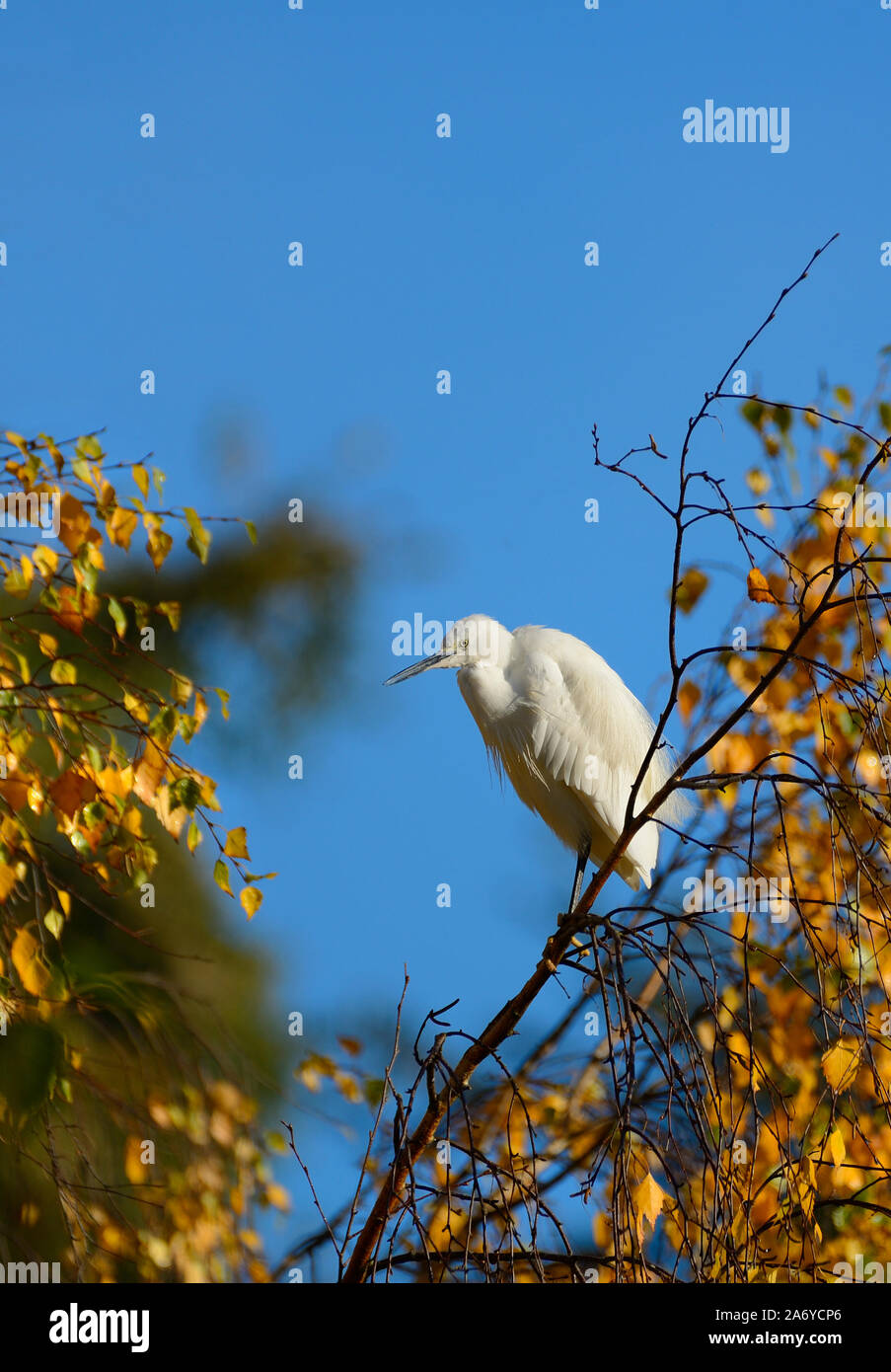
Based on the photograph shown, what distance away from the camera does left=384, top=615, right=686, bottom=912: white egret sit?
291 centimetres

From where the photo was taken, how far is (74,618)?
1.89m

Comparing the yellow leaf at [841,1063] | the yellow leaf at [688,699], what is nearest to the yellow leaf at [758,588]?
the yellow leaf at [841,1063]

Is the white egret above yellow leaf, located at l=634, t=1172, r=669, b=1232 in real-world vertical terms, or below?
above

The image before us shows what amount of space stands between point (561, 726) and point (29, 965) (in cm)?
160

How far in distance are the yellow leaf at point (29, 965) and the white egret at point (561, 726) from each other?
137cm

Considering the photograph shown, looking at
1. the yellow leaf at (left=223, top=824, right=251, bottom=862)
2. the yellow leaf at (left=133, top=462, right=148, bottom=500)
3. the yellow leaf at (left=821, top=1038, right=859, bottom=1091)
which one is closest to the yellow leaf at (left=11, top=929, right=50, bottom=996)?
the yellow leaf at (left=223, top=824, right=251, bottom=862)

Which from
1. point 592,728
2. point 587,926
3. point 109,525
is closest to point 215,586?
point 592,728

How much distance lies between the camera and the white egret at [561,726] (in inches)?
114

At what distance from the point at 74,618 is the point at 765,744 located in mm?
1837

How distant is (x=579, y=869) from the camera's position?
2836mm

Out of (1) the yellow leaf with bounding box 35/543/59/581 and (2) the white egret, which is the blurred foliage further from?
(2) the white egret

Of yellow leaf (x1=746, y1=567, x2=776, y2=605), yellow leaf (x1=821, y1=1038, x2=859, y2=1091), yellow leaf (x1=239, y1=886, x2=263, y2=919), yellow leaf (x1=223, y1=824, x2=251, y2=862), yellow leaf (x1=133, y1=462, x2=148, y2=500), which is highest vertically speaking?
Answer: yellow leaf (x1=133, y1=462, x2=148, y2=500)

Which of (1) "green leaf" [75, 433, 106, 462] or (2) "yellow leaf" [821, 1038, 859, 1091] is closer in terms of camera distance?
(2) "yellow leaf" [821, 1038, 859, 1091]
